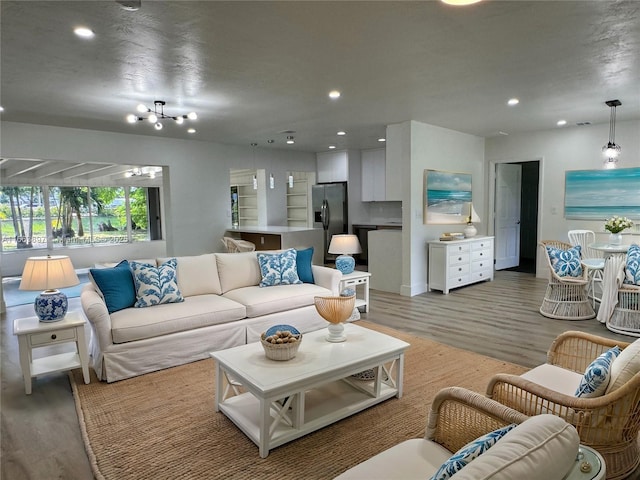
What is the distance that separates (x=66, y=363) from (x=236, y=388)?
56.0 inches

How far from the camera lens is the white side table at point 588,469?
1.14 meters

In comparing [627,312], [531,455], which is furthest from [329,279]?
[531,455]

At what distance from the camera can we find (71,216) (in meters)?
9.88

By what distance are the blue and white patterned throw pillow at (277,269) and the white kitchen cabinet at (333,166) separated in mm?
4816

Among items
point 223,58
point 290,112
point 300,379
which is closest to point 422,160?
point 290,112

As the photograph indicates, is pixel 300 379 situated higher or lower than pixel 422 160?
lower

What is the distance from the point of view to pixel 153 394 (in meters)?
2.98

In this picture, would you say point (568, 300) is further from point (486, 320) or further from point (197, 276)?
point (197, 276)

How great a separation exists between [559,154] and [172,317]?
6596mm

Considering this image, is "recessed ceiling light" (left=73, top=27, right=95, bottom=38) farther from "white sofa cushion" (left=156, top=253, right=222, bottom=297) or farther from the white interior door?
the white interior door

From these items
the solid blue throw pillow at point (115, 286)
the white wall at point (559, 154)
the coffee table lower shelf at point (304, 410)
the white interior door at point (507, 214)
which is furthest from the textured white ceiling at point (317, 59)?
the white interior door at point (507, 214)

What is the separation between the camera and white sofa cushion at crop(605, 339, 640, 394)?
169 cm

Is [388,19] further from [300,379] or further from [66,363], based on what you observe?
[66,363]

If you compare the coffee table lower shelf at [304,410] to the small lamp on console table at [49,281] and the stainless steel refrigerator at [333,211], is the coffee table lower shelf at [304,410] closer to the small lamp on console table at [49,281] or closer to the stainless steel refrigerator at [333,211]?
the small lamp on console table at [49,281]
